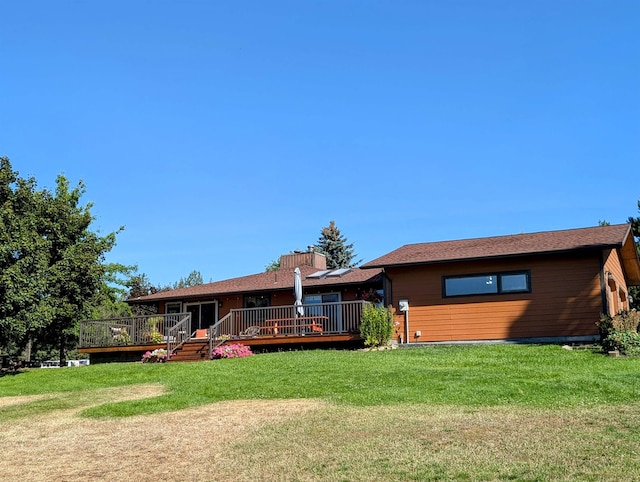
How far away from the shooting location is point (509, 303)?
20094mm

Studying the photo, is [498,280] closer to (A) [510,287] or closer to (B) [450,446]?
(A) [510,287]

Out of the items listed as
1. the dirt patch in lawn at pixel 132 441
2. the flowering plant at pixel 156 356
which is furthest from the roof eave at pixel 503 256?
the dirt patch in lawn at pixel 132 441

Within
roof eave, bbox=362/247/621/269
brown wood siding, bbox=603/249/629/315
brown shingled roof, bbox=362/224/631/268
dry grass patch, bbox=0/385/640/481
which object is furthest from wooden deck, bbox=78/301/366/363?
dry grass patch, bbox=0/385/640/481

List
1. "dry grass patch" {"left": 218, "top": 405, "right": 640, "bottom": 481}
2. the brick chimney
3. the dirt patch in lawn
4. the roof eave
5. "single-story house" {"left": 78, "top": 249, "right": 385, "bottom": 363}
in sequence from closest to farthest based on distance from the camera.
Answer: "dry grass patch" {"left": 218, "top": 405, "right": 640, "bottom": 481} → the dirt patch in lawn → the roof eave → "single-story house" {"left": 78, "top": 249, "right": 385, "bottom": 363} → the brick chimney

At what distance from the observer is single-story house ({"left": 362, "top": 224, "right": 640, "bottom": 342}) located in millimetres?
19203

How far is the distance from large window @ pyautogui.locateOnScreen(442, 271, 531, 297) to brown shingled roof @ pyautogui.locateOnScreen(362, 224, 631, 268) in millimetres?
765

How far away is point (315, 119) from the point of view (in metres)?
21.8

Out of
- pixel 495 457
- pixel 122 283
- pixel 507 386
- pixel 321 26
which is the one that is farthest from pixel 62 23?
pixel 122 283

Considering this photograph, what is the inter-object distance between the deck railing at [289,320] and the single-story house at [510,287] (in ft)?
5.25

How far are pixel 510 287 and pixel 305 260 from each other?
14.1 metres

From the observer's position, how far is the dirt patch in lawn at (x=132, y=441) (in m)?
8.23

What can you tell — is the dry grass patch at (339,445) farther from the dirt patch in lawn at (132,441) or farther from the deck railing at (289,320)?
the deck railing at (289,320)

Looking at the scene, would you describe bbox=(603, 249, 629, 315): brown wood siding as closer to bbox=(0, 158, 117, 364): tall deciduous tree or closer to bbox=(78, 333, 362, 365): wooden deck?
bbox=(78, 333, 362, 365): wooden deck

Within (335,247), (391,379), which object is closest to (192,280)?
(335,247)
